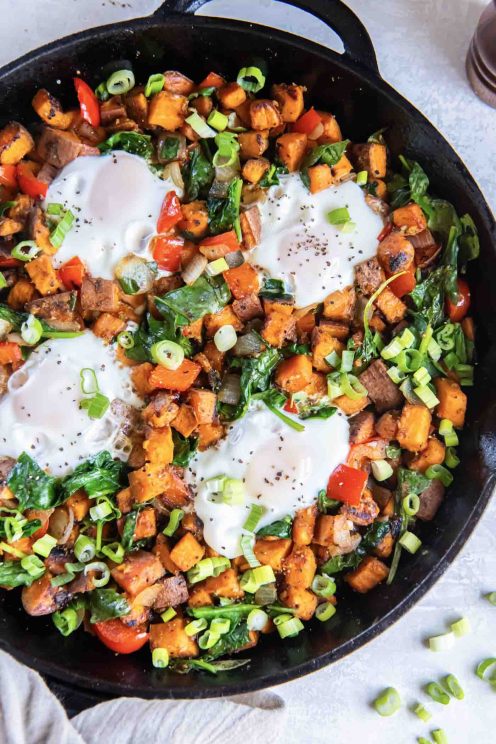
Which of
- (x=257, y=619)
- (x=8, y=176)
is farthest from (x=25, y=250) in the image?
(x=257, y=619)

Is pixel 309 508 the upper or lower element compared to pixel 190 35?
lower

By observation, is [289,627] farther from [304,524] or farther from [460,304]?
[460,304]

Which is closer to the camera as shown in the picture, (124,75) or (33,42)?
(124,75)

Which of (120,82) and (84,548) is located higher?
(120,82)

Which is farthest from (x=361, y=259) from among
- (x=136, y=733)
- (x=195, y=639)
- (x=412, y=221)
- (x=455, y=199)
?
(x=136, y=733)

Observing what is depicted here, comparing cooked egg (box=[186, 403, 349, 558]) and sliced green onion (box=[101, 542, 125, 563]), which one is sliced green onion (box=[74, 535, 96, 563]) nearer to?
sliced green onion (box=[101, 542, 125, 563])

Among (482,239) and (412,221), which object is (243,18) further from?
(482,239)

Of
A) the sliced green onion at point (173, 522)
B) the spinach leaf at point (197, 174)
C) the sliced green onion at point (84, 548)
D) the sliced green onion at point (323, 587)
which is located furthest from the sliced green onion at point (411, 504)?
the spinach leaf at point (197, 174)
